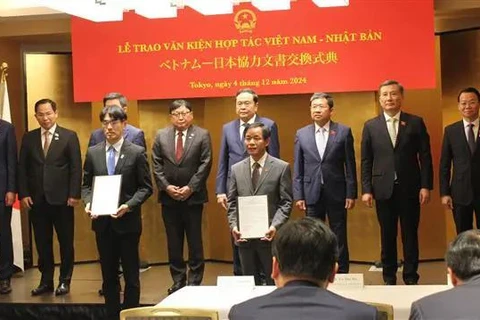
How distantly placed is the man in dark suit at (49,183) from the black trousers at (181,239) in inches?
31.3

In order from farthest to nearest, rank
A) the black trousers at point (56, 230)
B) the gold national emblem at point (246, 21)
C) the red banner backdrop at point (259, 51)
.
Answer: the gold national emblem at point (246, 21), the red banner backdrop at point (259, 51), the black trousers at point (56, 230)

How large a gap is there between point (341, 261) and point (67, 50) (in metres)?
4.20

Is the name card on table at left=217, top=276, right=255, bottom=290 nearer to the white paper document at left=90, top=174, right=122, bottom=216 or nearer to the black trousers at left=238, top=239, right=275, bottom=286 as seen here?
the black trousers at left=238, top=239, right=275, bottom=286

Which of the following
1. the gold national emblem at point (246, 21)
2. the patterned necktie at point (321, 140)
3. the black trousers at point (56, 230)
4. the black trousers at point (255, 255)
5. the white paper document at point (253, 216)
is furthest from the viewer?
the gold national emblem at point (246, 21)

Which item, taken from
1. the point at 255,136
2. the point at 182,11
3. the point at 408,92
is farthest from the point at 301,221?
the point at 408,92

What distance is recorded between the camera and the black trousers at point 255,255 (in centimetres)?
451

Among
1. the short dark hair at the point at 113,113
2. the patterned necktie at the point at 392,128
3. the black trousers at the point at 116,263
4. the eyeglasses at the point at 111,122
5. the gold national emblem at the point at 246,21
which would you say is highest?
the gold national emblem at the point at 246,21

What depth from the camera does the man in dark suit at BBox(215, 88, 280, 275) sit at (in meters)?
5.49

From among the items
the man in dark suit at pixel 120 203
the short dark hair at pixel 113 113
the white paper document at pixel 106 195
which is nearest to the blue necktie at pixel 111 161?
the man in dark suit at pixel 120 203

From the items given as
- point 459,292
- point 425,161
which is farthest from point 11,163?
point 459,292

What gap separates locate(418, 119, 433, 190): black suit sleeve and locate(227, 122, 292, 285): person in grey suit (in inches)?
49.8

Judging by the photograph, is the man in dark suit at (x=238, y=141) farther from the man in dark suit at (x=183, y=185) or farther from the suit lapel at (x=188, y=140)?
the suit lapel at (x=188, y=140)

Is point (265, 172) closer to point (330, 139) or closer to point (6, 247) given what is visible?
point (330, 139)

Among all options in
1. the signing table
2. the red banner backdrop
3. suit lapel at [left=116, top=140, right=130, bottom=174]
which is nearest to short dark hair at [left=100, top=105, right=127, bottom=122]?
suit lapel at [left=116, top=140, right=130, bottom=174]
